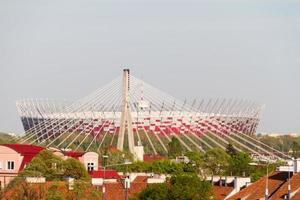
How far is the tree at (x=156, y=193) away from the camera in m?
69.6

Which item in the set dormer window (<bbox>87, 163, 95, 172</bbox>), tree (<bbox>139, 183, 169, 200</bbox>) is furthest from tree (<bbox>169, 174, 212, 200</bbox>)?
dormer window (<bbox>87, 163, 95, 172</bbox>)

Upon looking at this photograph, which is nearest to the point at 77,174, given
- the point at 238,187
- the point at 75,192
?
the point at 238,187

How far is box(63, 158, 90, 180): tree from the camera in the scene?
9156cm

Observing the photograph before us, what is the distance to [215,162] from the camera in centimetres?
12875

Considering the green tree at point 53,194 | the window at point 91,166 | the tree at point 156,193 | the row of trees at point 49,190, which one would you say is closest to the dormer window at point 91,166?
the window at point 91,166

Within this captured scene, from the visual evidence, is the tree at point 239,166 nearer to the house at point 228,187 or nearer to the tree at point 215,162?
the tree at point 215,162

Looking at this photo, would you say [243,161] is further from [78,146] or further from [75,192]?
[78,146]

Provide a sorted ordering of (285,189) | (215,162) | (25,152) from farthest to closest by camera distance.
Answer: (215,162) < (25,152) < (285,189)

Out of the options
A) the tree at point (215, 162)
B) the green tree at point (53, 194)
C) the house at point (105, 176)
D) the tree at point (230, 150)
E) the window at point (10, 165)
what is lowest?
the green tree at point (53, 194)

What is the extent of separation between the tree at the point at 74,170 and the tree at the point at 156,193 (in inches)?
730

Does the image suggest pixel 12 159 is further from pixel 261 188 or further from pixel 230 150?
pixel 230 150

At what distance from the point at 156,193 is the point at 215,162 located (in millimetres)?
59007

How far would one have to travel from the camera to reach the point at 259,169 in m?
115

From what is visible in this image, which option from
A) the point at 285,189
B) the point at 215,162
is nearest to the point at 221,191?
the point at 285,189
